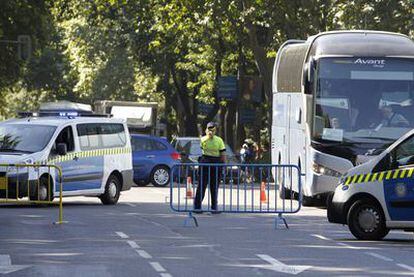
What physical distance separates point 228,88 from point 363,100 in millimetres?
28011

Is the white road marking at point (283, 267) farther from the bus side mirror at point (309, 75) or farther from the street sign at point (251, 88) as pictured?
the street sign at point (251, 88)

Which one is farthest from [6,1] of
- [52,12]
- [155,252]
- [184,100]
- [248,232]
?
[155,252]

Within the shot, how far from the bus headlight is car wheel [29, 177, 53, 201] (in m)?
5.31

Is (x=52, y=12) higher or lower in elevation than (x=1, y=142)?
higher

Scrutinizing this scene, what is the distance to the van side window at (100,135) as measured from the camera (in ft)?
87.2

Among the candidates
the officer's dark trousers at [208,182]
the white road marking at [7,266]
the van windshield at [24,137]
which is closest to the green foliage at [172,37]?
the van windshield at [24,137]

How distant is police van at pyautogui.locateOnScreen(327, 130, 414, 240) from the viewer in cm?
1723

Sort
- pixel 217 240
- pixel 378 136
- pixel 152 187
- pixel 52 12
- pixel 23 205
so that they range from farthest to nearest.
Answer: pixel 52 12, pixel 152 187, pixel 23 205, pixel 378 136, pixel 217 240

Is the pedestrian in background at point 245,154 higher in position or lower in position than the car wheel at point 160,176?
higher

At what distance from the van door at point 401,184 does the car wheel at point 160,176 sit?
21.8 metres

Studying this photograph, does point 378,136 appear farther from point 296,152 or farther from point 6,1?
point 6,1

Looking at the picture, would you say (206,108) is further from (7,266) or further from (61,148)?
(7,266)

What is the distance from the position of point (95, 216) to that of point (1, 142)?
12.3ft

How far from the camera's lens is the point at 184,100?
6288cm
